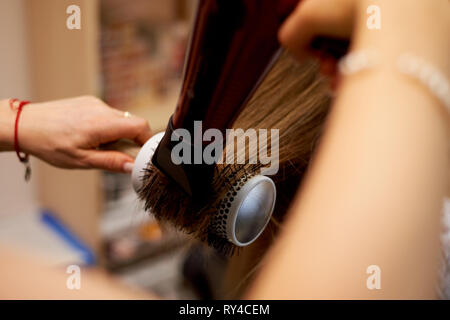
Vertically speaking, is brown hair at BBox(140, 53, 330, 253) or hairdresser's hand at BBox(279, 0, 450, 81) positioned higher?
hairdresser's hand at BBox(279, 0, 450, 81)

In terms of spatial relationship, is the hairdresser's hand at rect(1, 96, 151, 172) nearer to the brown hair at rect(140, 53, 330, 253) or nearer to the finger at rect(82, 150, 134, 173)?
the finger at rect(82, 150, 134, 173)

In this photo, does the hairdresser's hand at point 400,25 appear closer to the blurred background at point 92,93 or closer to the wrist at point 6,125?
the wrist at point 6,125

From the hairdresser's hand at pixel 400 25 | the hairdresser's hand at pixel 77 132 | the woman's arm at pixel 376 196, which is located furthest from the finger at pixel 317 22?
the hairdresser's hand at pixel 77 132

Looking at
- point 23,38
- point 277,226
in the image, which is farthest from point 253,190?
point 23,38

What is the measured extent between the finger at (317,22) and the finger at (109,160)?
0.28 meters

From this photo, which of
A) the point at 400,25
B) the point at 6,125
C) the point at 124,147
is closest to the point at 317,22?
the point at 400,25

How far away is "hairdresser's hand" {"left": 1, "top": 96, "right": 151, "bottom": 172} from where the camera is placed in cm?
65

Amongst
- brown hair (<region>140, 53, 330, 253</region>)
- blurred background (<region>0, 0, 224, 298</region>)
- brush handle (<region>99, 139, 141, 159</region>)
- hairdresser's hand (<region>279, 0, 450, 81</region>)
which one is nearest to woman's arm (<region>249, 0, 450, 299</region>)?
hairdresser's hand (<region>279, 0, 450, 81</region>)

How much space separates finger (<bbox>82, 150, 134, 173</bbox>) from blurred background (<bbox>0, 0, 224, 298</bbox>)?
0.57m
